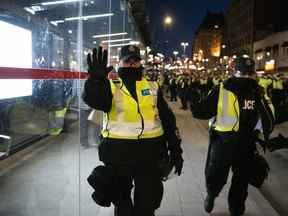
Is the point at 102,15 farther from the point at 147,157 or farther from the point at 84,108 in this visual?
the point at 147,157

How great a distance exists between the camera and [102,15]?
6.70m

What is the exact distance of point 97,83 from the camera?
3.28m

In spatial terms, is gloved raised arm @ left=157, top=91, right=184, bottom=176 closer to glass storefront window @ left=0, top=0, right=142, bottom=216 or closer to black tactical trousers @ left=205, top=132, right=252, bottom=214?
glass storefront window @ left=0, top=0, right=142, bottom=216

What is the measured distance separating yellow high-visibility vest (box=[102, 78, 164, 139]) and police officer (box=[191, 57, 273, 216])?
1.37 meters

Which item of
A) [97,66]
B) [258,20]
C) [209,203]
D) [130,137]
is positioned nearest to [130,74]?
[97,66]

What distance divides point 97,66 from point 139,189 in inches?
39.0

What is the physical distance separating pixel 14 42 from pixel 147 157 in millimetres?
1281

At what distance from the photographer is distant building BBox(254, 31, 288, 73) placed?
50.3 meters

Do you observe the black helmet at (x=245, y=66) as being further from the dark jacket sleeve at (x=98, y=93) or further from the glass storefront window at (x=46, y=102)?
the dark jacket sleeve at (x=98, y=93)

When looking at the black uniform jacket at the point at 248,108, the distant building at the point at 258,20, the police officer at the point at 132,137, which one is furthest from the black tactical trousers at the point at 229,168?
the distant building at the point at 258,20

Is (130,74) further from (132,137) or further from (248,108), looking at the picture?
(248,108)

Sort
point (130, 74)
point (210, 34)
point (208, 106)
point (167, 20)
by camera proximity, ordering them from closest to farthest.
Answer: point (130, 74), point (208, 106), point (167, 20), point (210, 34)

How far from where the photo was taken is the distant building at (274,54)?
50.3m

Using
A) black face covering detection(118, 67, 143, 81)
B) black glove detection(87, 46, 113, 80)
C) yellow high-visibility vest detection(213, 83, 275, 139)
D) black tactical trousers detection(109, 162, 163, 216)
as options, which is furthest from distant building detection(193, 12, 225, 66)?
black glove detection(87, 46, 113, 80)
